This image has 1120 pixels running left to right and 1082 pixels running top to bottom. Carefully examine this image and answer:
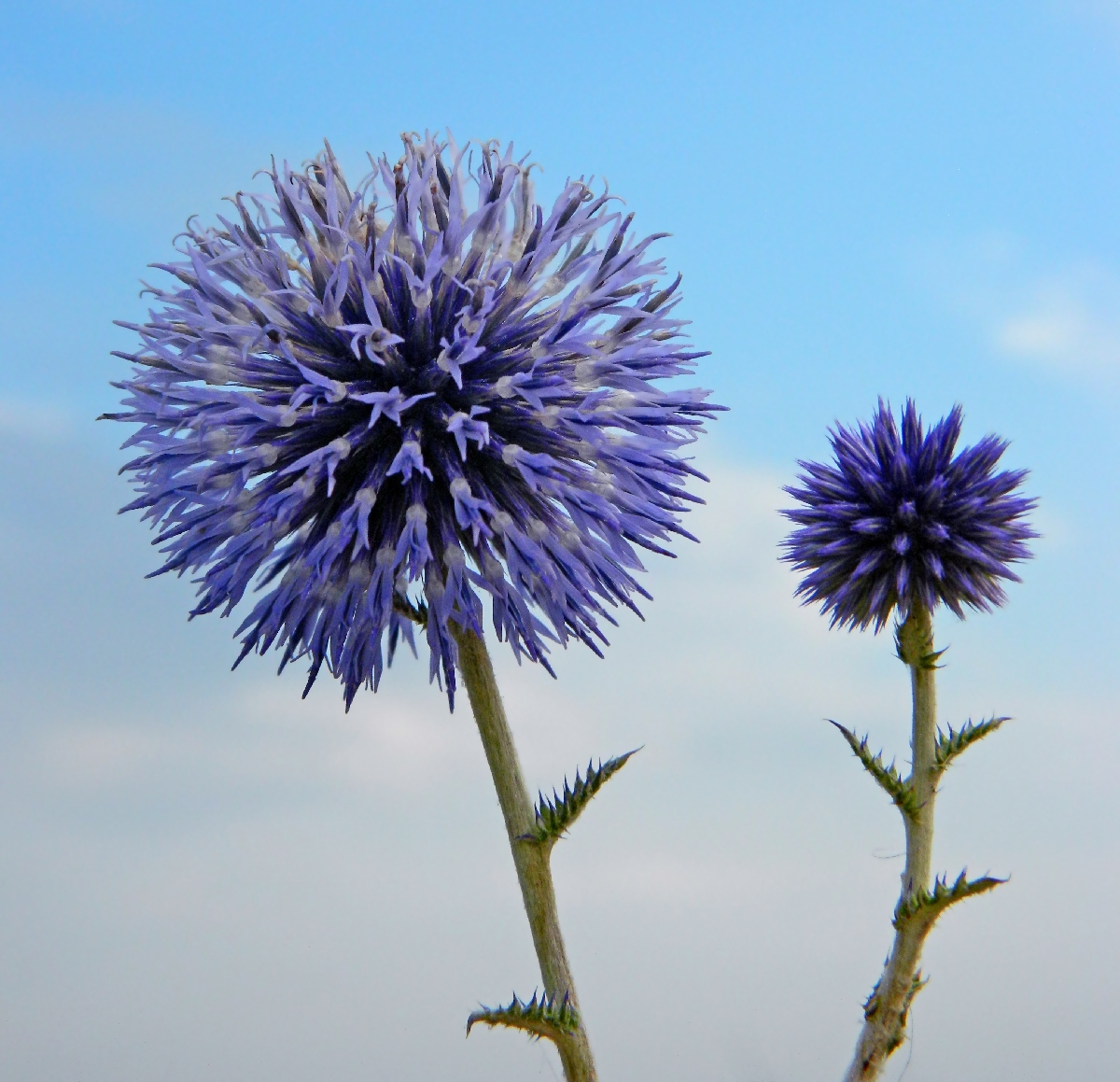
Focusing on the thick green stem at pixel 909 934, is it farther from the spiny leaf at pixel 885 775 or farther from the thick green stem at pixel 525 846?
the thick green stem at pixel 525 846

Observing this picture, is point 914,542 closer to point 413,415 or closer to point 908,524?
point 908,524

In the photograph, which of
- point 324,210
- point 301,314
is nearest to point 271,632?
point 301,314

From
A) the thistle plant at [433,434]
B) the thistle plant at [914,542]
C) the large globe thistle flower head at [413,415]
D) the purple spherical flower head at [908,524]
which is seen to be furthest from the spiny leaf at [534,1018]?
the purple spherical flower head at [908,524]

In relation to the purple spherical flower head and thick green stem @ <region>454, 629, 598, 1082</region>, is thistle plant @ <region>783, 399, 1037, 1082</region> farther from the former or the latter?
thick green stem @ <region>454, 629, 598, 1082</region>

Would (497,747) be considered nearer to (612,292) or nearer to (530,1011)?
(530,1011)

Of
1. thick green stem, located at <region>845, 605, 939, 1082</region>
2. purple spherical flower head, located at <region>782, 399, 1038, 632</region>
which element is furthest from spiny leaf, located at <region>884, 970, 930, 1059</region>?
purple spherical flower head, located at <region>782, 399, 1038, 632</region>

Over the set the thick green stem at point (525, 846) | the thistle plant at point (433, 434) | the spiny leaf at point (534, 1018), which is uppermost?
the thistle plant at point (433, 434)
